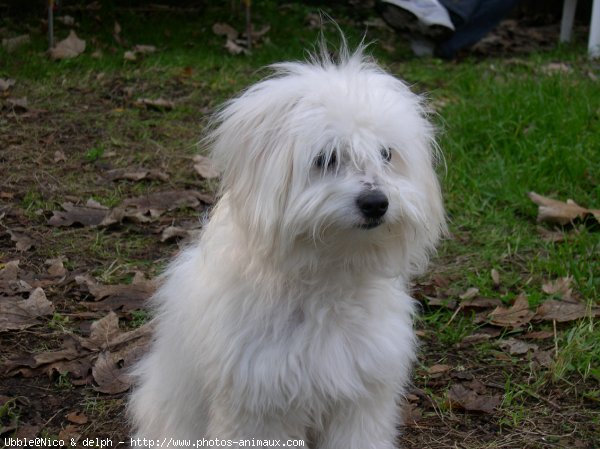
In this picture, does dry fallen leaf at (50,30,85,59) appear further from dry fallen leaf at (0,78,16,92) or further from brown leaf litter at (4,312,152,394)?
brown leaf litter at (4,312,152,394)

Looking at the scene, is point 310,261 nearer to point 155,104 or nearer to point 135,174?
point 135,174

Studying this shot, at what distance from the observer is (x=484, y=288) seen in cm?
371

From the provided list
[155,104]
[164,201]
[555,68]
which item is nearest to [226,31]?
[155,104]

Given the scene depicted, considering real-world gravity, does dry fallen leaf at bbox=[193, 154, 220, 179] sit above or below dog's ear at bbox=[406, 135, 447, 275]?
below

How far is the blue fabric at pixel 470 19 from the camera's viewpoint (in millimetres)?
6902

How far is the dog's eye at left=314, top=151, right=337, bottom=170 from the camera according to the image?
7.45 ft

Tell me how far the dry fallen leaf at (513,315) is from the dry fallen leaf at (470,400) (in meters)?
0.43

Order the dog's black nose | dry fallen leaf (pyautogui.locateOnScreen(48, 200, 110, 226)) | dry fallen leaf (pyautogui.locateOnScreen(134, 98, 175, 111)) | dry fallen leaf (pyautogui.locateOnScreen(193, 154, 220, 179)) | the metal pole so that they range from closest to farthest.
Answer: the dog's black nose → dry fallen leaf (pyautogui.locateOnScreen(48, 200, 110, 226)) → dry fallen leaf (pyautogui.locateOnScreen(193, 154, 220, 179)) → dry fallen leaf (pyautogui.locateOnScreen(134, 98, 175, 111)) → the metal pole

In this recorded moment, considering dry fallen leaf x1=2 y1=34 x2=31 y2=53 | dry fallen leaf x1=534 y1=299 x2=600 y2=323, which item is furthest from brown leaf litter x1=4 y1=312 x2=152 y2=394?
dry fallen leaf x1=2 y1=34 x2=31 y2=53

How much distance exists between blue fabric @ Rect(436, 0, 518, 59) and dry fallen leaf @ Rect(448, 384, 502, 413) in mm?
4420

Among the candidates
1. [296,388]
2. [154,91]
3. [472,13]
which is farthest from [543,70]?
[296,388]

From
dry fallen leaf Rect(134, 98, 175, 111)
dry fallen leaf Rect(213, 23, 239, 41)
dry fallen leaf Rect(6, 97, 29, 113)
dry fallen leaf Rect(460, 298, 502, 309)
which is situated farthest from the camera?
dry fallen leaf Rect(213, 23, 239, 41)

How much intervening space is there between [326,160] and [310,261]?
0.27 metres

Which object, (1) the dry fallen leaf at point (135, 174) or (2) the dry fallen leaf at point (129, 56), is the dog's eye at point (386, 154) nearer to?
(1) the dry fallen leaf at point (135, 174)
